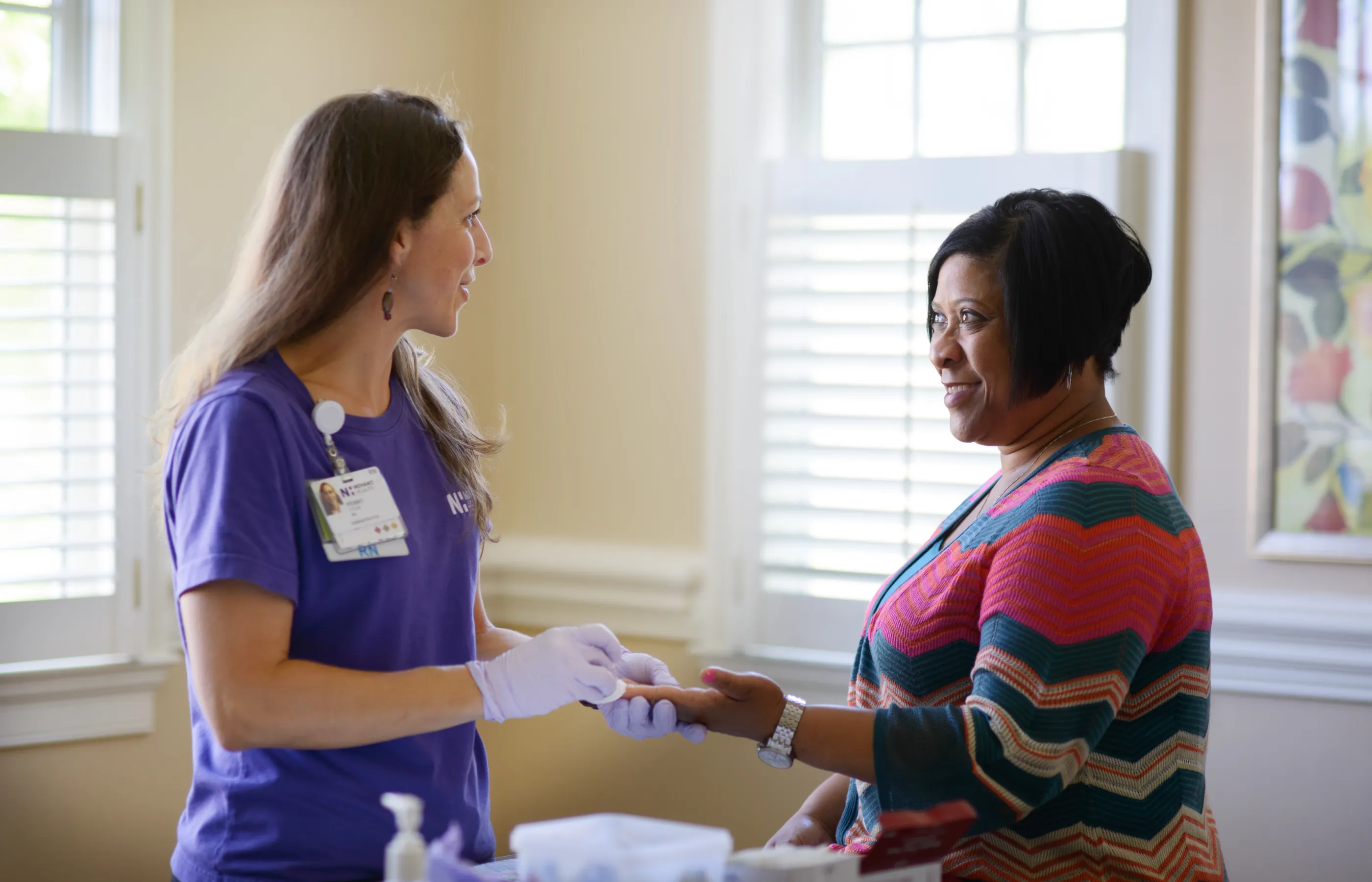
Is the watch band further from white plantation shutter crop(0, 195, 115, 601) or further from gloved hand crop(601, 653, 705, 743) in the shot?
white plantation shutter crop(0, 195, 115, 601)

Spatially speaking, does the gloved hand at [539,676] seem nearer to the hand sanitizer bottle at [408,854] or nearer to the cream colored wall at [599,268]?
the hand sanitizer bottle at [408,854]

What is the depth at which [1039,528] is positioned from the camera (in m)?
1.31

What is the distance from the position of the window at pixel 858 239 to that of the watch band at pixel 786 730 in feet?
4.00

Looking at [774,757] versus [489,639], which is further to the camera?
→ [489,639]

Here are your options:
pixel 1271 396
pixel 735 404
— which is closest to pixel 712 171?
pixel 735 404

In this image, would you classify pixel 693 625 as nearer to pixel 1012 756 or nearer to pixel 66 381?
pixel 66 381

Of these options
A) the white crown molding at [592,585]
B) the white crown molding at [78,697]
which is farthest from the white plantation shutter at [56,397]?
the white crown molding at [592,585]

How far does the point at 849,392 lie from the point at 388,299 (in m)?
1.35

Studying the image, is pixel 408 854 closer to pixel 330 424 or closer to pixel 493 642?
pixel 330 424

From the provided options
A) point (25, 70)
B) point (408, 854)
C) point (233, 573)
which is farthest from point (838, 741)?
point (25, 70)

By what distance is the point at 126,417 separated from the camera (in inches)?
91.8

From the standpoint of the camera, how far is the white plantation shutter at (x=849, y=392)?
252 centimetres

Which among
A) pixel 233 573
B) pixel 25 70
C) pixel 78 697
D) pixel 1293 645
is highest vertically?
pixel 25 70

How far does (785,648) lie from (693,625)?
215 mm
